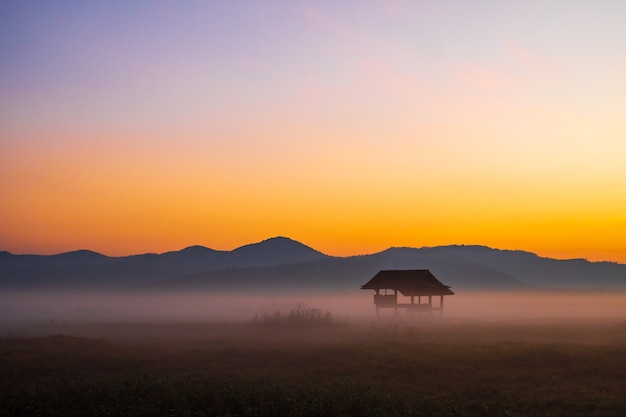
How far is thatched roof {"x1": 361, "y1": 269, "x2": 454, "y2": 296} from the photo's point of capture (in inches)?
2208

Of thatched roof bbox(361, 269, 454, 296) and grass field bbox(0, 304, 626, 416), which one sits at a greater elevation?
thatched roof bbox(361, 269, 454, 296)

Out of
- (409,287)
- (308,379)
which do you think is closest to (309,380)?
(308,379)

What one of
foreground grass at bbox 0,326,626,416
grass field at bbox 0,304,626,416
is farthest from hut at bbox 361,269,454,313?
foreground grass at bbox 0,326,626,416

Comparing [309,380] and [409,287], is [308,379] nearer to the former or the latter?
[309,380]

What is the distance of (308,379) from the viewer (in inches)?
936

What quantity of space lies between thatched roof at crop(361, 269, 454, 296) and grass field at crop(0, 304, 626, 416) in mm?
14922

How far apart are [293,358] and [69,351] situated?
10.3 metres

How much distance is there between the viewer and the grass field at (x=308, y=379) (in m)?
17.7

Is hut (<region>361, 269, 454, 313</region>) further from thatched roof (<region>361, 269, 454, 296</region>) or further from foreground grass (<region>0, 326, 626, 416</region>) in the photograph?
foreground grass (<region>0, 326, 626, 416</region>)

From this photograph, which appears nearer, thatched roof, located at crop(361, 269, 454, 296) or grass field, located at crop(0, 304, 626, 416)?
grass field, located at crop(0, 304, 626, 416)

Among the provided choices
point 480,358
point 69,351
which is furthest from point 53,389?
point 480,358

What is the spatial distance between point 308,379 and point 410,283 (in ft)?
110

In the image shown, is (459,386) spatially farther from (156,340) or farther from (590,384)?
(156,340)

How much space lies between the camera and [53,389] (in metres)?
20.1
